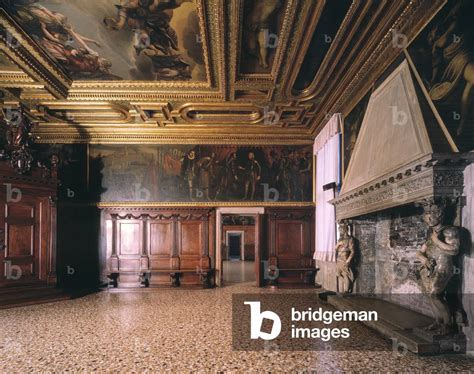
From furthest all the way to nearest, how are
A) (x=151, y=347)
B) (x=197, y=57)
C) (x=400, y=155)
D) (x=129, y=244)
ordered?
(x=129, y=244)
(x=197, y=57)
(x=151, y=347)
(x=400, y=155)

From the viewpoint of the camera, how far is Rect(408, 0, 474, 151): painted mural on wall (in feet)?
14.2

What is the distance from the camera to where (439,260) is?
445 cm

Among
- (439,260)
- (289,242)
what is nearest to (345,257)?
(439,260)

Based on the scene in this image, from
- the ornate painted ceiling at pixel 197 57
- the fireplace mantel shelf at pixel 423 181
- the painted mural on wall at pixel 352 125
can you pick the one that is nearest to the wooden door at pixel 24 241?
the ornate painted ceiling at pixel 197 57

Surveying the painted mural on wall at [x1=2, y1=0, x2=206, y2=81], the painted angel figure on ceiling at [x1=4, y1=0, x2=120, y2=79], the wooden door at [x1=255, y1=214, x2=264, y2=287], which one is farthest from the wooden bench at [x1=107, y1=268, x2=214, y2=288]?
the painted angel figure on ceiling at [x1=4, y1=0, x2=120, y2=79]

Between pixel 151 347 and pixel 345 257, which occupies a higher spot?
pixel 345 257

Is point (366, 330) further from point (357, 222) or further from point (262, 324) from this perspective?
point (357, 222)

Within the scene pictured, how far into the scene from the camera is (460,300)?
447 cm

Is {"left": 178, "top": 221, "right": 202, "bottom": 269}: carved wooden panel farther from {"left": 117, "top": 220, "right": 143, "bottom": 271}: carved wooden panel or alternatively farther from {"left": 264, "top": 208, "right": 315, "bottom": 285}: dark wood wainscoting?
{"left": 264, "top": 208, "right": 315, "bottom": 285}: dark wood wainscoting

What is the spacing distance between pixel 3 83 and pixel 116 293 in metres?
6.60

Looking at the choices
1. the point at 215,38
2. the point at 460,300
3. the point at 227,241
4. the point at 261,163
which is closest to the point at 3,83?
the point at 215,38

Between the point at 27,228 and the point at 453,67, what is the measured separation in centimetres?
1063

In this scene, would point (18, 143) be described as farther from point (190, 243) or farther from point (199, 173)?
point (190, 243)

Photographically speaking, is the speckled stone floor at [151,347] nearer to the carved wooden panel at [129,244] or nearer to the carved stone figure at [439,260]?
the carved stone figure at [439,260]
